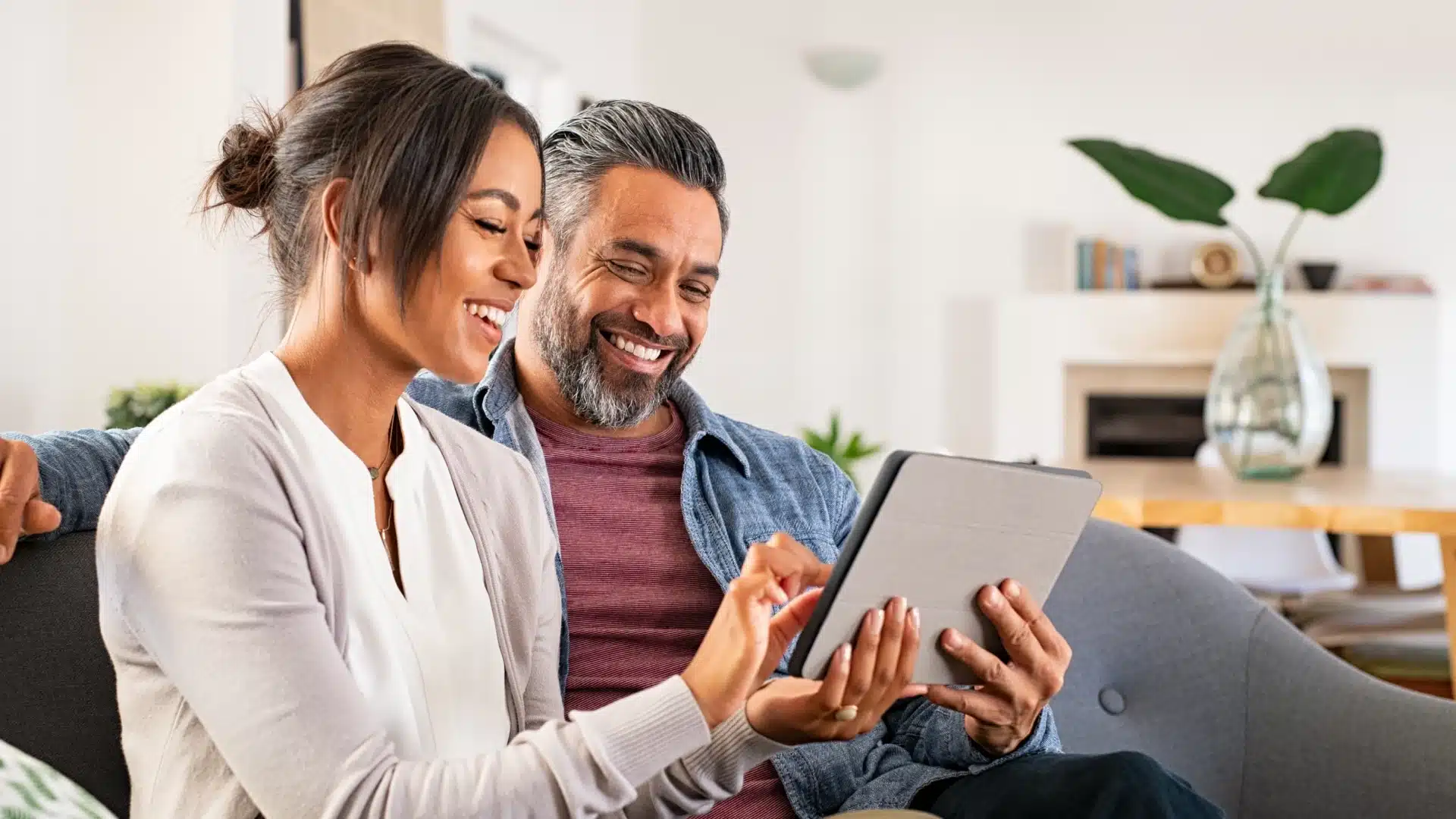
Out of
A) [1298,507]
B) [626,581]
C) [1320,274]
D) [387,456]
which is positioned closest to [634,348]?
[626,581]

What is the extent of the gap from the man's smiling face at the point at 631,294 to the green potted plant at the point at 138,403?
4.73 feet

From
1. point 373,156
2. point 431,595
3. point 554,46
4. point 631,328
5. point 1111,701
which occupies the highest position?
point 554,46

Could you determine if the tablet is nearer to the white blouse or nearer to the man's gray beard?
the white blouse

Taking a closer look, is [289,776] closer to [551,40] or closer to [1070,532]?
[1070,532]

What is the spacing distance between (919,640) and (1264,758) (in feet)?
2.32

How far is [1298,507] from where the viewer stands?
2.56 metres

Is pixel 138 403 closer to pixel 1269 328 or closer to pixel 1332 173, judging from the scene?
pixel 1269 328

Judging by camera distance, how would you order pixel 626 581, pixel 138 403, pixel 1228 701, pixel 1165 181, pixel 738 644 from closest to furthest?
1. pixel 738 644
2. pixel 626 581
3. pixel 1228 701
4. pixel 138 403
5. pixel 1165 181

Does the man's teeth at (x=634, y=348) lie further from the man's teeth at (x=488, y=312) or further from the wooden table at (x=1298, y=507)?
the wooden table at (x=1298, y=507)

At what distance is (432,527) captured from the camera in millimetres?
1237

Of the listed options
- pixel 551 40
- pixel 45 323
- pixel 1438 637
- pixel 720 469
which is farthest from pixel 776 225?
pixel 720 469

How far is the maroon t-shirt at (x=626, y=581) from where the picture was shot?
1.56 m

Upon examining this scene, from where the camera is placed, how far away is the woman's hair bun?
1219 mm

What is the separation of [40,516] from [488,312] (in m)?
0.38
